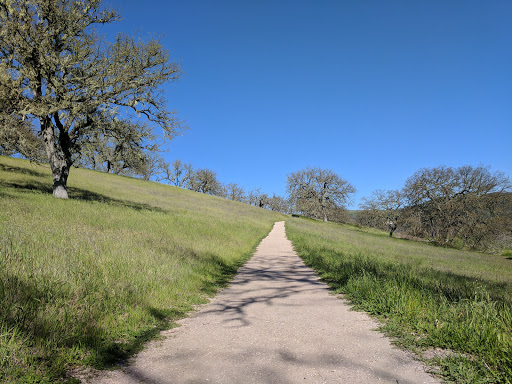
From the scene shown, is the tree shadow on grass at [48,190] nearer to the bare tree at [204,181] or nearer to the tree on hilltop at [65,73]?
the tree on hilltop at [65,73]

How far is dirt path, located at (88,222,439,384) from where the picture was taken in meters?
2.64

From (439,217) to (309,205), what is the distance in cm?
2774

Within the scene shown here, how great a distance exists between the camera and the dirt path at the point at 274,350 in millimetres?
2645

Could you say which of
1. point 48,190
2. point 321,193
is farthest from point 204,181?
point 48,190

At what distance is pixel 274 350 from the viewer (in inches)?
126

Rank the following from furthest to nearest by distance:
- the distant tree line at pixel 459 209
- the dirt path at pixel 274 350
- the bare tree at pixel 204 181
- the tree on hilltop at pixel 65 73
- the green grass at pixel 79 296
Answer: the bare tree at pixel 204 181 < the distant tree line at pixel 459 209 < the tree on hilltop at pixel 65 73 < the green grass at pixel 79 296 < the dirt path at pixel 274 350

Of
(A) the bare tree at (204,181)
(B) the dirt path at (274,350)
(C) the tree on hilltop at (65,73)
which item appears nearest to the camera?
(B) the dirt path at (274,350)

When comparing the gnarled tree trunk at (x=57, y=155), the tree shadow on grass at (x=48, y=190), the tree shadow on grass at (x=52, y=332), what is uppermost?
the gnarled tree trunk at (x=57, y=155)

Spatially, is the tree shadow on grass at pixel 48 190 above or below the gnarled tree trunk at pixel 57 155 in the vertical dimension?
below

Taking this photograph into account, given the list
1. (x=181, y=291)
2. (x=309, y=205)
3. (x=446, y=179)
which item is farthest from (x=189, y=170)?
(x=181, y=291)

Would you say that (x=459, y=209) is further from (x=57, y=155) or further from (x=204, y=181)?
(x=204, y=181)

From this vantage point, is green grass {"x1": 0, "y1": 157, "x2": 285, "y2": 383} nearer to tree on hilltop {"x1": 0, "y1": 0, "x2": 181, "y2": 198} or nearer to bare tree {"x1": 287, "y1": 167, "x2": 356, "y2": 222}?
tree on hilltop {"x1": 0, "y1": 0, "x2": 181, "y2": 198}

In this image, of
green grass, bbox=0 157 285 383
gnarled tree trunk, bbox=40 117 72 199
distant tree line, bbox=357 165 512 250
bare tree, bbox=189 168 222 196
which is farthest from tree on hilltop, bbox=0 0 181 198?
bare tree, bbox=189 168 222 196

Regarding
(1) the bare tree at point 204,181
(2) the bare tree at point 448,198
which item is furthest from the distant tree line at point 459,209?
(1) the bare tree at point 204,181
